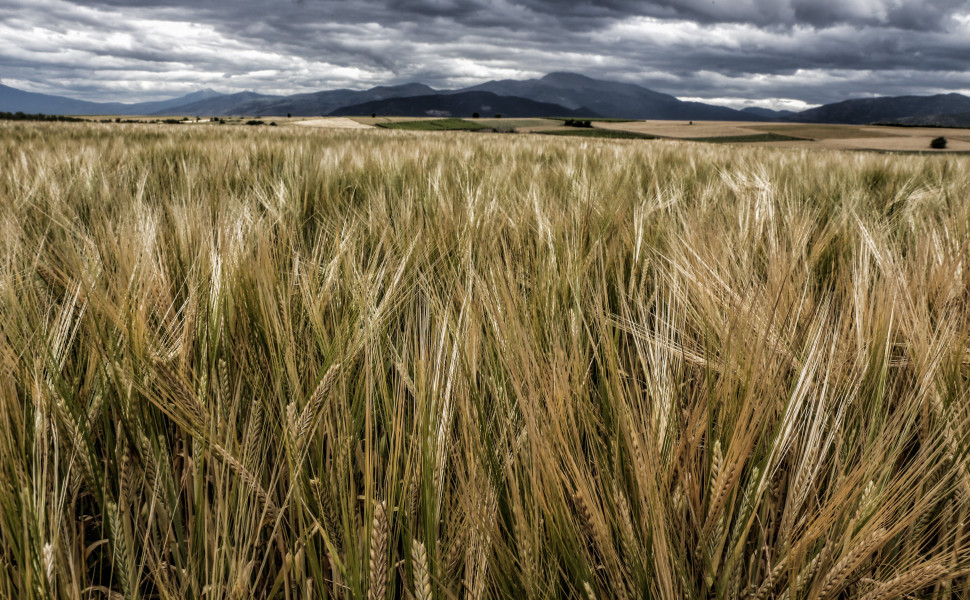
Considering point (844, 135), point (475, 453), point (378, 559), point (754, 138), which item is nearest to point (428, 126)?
point (754, 138)

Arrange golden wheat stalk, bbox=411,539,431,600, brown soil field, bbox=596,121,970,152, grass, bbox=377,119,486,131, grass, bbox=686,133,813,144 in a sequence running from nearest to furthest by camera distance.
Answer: golden wheat stalk, bbox=411,539,431,600 → brown soil field, bbox=596,121,970,152 → grass, bbox=686,133,813,144 → grass, bbox=377,119,486,131

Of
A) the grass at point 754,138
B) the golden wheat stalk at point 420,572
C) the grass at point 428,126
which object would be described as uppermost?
the grass at point 428,126

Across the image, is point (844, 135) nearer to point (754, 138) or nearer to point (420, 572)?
point (754, 138)

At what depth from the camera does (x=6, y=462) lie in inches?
19.1

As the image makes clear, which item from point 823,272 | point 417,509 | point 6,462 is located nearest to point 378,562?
point 417,509

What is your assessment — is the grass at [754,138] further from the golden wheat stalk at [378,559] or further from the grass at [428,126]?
the golden wheat stalk at [378,559]

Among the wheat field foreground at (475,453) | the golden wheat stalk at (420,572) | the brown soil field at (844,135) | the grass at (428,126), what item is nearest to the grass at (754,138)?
the brown soil field at (844,135)

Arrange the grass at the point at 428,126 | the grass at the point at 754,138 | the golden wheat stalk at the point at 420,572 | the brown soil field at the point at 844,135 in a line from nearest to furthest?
the golden wheat stalk at the point at 420,572
the brown soil field at the point at 844,135
the grass at the point at 754,138
the grass at the point at 428,126

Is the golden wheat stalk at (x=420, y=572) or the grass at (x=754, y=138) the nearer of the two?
the golden wheat stalk at (x=420, y=572)

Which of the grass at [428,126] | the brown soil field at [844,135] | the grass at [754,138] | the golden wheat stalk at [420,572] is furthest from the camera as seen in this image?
the grass at [428,126]

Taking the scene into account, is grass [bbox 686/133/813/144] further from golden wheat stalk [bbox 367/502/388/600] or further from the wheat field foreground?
golden wheat stalk [bbox 367/502/388/600]

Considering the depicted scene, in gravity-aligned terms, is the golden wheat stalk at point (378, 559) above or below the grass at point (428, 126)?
below

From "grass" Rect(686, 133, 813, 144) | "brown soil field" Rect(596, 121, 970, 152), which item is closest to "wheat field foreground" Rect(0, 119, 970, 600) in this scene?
"brown soil field" Rect(596, 121, 970, 152)

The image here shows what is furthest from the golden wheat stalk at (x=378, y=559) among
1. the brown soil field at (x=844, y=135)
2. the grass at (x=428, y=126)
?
the grass at (x=428, y=126)
